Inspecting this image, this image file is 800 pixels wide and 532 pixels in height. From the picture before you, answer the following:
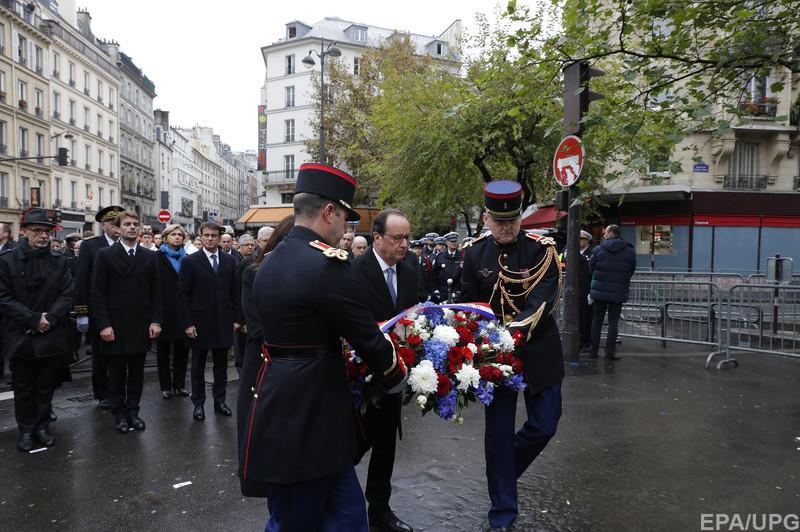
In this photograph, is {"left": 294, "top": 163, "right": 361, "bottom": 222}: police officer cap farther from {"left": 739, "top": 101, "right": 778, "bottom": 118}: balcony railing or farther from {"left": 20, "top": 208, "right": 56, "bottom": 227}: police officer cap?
{"left": 739, "top": 101, "right": 778, "bottom": 118}: balcony railing

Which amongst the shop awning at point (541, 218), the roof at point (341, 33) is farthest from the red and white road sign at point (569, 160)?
the roof at point (341, 33)

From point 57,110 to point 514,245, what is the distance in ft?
170

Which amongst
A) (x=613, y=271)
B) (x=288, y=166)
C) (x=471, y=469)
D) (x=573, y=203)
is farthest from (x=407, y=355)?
(x=288, y=166)

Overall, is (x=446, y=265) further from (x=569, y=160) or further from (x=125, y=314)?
(x=125, y=314)

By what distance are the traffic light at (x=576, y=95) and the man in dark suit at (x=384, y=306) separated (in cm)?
568

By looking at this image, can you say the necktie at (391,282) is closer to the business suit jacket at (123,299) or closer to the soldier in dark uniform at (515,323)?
the soldier in dark uniform at (515,323)

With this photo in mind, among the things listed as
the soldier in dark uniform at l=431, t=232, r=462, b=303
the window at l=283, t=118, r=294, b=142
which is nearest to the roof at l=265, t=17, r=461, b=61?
the window at l=283, t=118, r=294, b=142

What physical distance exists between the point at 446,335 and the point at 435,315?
24 centimetres

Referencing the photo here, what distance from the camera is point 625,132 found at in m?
8.06

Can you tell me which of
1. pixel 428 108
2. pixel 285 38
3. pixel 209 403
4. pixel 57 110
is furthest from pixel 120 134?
pixel 209 403

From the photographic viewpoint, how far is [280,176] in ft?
188

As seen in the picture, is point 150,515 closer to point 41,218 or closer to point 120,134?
point 41,218

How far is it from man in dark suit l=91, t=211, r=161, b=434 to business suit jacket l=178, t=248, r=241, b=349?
16.6 inches

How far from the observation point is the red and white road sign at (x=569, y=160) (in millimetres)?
8453
